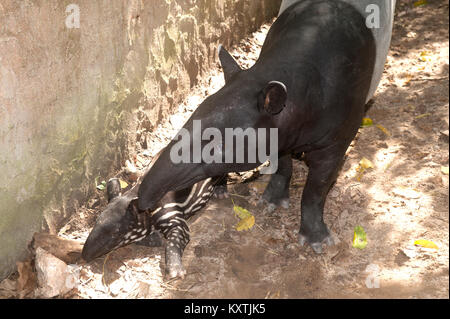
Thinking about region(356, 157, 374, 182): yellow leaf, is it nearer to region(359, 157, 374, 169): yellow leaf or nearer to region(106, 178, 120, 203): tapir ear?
region(359, 157, 374, 169): yellow leaf

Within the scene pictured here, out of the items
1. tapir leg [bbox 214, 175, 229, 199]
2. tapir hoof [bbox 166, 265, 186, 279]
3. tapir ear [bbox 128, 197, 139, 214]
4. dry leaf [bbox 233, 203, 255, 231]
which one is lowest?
tapir hoof [bbox 166, 265, 186, 279]

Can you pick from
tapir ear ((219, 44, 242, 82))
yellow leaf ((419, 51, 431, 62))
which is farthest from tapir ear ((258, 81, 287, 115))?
yellow leaf ((419, 51, 431, 62))

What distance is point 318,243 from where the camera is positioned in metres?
4.77

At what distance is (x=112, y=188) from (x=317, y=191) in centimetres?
184

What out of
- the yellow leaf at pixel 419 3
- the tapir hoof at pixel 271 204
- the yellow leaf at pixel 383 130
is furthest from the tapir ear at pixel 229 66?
the yellow leaf at pixel 419 3

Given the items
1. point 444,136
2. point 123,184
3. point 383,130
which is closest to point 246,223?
point 123,184

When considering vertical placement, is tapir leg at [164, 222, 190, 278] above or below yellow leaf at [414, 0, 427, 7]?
below

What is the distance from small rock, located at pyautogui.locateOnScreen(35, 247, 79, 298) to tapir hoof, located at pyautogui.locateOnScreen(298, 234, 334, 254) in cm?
198

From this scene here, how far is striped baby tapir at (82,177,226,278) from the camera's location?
448 cm

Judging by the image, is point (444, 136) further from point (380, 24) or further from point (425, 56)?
point (425, 56)

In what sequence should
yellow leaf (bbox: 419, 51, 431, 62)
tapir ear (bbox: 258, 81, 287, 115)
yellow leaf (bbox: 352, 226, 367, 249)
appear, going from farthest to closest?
yellow leaf (bbox: 419, 51, 431, 62), yellow leaf (bbox: 352, 226, 367, 249), tapir ear (bbox: 258, 81, 287, 115)

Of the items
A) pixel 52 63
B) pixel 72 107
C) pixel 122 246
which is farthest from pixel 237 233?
pixel 52 63

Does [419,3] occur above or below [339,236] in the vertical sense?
above

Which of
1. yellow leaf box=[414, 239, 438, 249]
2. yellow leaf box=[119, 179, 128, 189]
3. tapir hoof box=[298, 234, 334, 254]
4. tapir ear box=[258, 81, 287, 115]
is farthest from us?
yellow leaf box=[119, 179, 128, 189]
